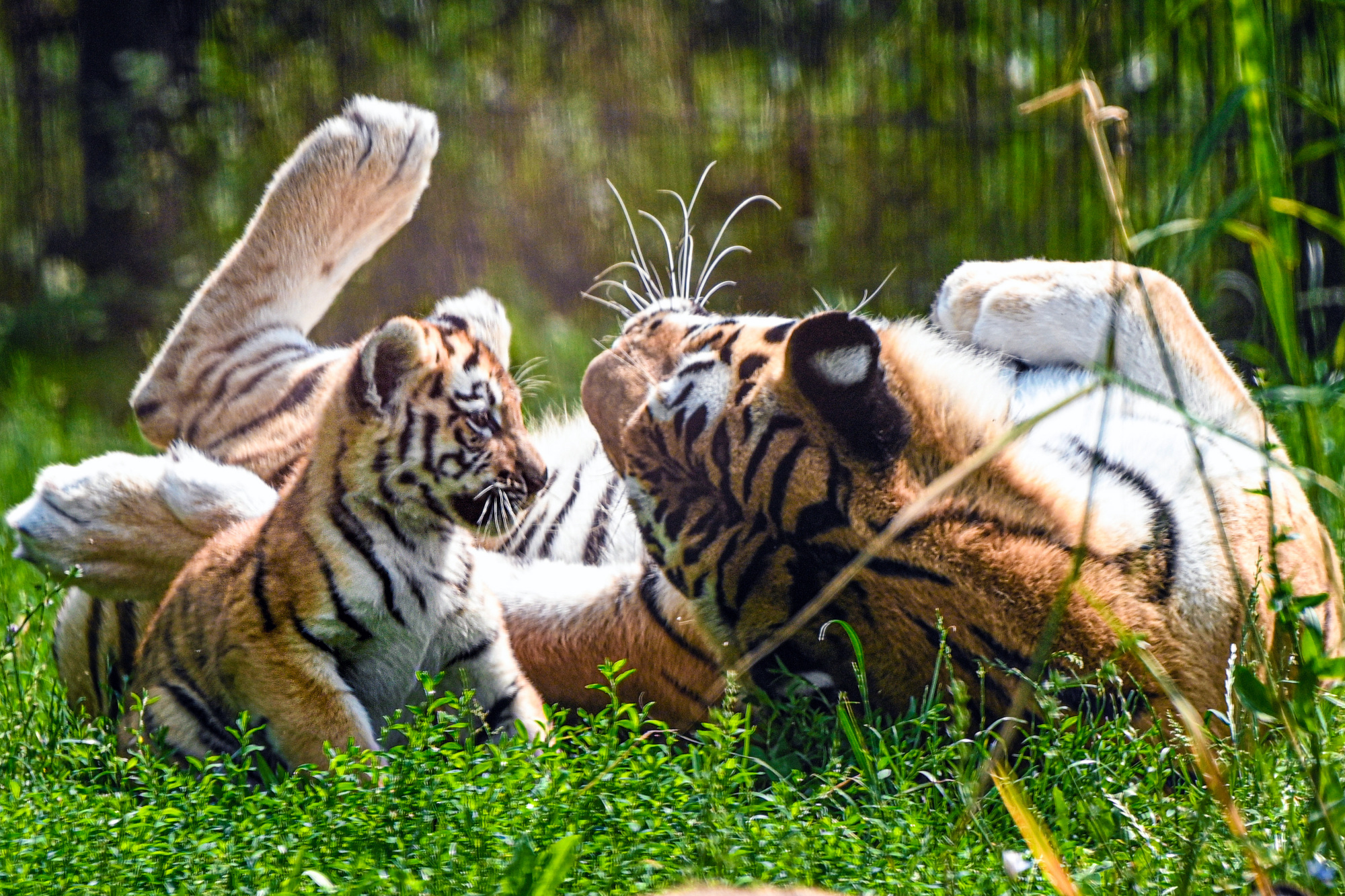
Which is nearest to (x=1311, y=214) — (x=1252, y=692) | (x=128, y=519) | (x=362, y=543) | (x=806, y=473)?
(x=1252, y=692)

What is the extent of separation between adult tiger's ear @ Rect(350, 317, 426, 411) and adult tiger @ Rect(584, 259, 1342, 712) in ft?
1.18

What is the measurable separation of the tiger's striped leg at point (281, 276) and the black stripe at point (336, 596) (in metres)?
0.99

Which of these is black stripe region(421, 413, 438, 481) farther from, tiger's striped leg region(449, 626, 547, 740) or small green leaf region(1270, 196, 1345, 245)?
small green leaf region(1270, 196, 1345, 245)

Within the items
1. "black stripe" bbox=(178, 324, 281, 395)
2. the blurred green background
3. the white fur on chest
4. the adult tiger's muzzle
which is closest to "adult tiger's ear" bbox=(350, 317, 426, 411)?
the adult tiger's muzzle

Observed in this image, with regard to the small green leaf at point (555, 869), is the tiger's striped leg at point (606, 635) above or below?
below

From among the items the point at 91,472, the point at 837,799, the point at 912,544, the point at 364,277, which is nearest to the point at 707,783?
the point at 837,799

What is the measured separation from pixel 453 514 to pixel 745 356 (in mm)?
522

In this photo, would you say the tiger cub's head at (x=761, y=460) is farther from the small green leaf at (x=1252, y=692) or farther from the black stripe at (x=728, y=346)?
the small green leaf at (x=1252, y=692)

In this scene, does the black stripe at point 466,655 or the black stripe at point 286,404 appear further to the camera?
the black stripe at point 286,404

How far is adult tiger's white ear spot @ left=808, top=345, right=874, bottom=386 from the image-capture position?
81.4 inches

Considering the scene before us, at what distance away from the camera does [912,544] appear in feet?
6.66

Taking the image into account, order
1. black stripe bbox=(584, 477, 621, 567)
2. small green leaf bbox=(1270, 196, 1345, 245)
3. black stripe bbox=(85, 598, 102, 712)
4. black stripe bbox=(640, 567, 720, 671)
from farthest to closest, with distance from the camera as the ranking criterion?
black stripe bbox=(584, 477, 621, 567) < black stripe bbox=(85, 598, 102, 712) < black stripe bbox=(640, 567, 720, 671) < small green leaf bbox=(1270, 196, 1345, 245)

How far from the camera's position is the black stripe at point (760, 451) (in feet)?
7.02

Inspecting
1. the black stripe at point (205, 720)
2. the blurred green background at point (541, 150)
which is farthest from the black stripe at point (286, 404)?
the blurred green background at point (541, 150)
